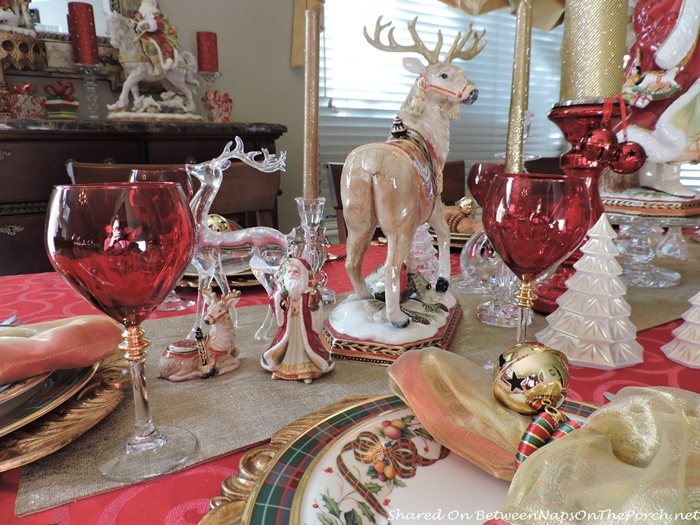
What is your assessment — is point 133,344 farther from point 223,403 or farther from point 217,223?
point 217,223

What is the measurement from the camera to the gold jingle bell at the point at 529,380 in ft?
1.06

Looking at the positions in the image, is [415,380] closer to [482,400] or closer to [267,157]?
[482,400]

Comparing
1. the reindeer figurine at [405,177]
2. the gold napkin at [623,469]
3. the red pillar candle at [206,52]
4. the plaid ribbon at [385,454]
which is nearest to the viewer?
the gold napkin at [623,469]

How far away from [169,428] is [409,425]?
0.22 meters

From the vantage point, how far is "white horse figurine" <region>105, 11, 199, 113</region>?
73.0 inches

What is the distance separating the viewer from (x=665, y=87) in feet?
3.69

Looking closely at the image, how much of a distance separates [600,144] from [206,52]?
77.1 inches

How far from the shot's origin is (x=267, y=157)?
2.33ft

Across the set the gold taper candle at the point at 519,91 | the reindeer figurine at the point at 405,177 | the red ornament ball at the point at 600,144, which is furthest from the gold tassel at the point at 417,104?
the red ornament ball at the point at 600,144

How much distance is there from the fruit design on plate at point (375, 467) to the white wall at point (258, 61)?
88.5 inches

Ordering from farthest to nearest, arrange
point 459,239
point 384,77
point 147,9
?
1. point 384,77
2. point 147,9
3. point 459,239

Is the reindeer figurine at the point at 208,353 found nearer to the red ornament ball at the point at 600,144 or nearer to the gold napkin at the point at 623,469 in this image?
the gold napkin at the point at 623,469

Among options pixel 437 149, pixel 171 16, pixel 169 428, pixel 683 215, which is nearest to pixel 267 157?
pixel 437 149

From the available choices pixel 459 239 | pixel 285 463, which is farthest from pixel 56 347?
pixel 459 239
